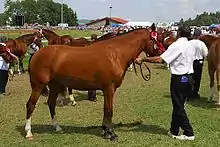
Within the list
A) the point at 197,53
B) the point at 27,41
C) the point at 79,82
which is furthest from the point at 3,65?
the point at 197,53

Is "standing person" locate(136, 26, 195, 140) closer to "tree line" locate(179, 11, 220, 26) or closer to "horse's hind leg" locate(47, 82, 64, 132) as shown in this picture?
"horse's hind leg" locate(47, 82, 64, 132)

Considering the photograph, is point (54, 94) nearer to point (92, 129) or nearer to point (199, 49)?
point (92, 129)

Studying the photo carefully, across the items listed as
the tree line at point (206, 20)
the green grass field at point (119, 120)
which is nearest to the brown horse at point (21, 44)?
the green grass field at point (119, 120)

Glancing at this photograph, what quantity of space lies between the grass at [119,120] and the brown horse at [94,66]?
42 centimetres

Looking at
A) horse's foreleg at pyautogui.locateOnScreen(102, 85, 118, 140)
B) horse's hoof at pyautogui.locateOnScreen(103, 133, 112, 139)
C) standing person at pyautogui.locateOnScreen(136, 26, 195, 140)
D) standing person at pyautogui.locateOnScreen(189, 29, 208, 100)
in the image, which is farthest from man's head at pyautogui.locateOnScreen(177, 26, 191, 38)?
horse's hoof at pyautogui.locateOnScreen(103, 133, 112, 139)

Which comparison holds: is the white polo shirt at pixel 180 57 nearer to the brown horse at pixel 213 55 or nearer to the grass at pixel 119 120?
the grass at pixel 119 120

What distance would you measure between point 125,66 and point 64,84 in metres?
1.29

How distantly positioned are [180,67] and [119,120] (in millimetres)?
2637

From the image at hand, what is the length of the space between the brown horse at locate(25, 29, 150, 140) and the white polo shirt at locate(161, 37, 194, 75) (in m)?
0.60

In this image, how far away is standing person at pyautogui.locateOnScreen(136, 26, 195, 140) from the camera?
7.08 metres

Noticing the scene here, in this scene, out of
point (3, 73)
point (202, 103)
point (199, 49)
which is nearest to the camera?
point (199, 49)

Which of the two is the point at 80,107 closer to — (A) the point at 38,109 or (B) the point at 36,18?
(A) the point at 38,109

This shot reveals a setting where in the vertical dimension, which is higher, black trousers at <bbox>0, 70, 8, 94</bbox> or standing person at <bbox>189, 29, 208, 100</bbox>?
standing person at <bbox>189, 29, 208, 100</bbox>

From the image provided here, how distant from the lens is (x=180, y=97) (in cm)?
725
